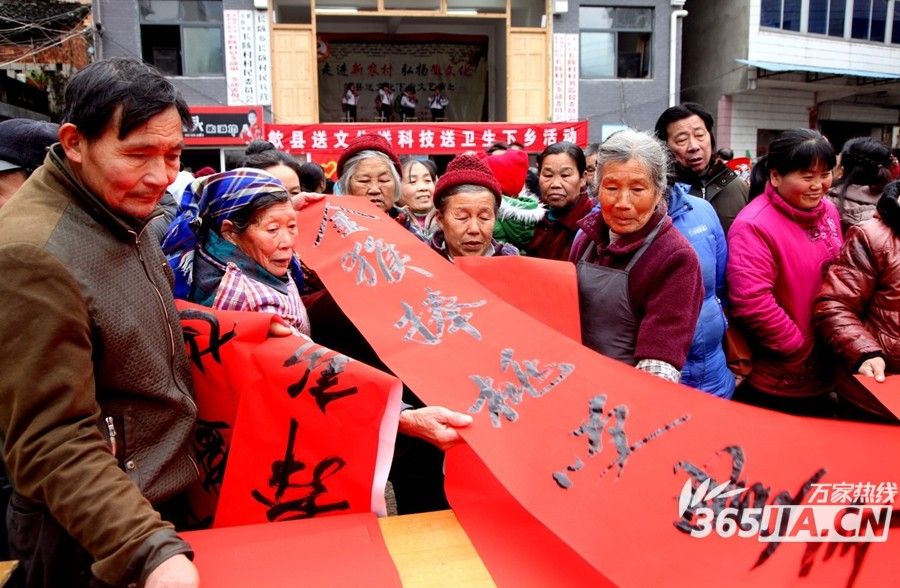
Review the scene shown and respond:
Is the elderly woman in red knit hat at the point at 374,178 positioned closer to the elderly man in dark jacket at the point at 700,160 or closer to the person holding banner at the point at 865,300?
the elderly man in dark jacket at the point at 700,160

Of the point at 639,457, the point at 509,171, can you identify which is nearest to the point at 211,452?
the point at 639,457

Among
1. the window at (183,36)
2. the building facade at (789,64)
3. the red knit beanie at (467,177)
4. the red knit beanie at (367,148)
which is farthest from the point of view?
the building facade at (789,64)

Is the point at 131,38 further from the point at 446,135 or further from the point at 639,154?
the point at 639,154

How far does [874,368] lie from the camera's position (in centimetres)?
216

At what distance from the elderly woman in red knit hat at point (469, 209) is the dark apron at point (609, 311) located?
0.55 m

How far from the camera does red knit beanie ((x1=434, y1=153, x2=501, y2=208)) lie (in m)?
2.52

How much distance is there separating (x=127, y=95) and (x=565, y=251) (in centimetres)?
238

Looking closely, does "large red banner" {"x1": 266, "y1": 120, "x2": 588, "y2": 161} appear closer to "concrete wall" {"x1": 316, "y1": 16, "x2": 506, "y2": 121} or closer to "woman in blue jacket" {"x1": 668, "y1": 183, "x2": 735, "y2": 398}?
"concrete wall" {"x1": 316, "y1": 16, "x2": 506, "y2": 121}

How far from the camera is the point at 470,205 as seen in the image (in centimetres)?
249

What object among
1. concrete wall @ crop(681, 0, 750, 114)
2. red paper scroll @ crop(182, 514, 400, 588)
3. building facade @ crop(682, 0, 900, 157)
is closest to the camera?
red paper scroll @ crop(182, 514, 400, 588)

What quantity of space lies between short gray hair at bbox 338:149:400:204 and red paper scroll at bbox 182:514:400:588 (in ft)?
5.91

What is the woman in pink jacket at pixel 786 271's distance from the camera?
8.46 ft

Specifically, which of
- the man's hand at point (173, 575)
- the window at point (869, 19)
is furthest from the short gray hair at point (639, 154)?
the window at point (869, 19)

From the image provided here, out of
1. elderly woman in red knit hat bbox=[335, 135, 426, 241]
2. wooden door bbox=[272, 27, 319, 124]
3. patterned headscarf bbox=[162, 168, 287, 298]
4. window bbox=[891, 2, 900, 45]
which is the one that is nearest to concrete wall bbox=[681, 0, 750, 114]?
window bbox=[891, 2, 900, 45]
